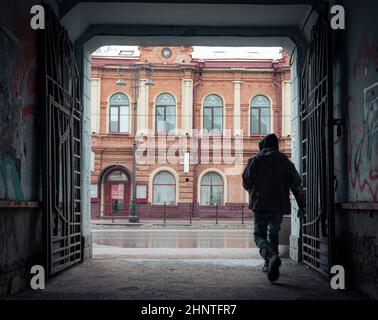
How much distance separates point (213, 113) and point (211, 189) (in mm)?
4587

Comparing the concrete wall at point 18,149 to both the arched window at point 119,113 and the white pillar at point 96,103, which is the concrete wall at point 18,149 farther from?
the arched window at point 119,113

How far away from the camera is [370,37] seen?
19.6 ft

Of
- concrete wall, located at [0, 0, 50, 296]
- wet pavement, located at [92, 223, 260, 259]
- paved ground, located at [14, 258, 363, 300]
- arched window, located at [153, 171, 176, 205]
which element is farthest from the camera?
arched window, located at [153, 171, 176, 205]

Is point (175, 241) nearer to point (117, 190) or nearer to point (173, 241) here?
point (173, 241)

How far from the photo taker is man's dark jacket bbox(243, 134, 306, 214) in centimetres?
731

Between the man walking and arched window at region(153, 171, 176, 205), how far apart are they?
23.5 meters

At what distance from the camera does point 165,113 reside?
31438 mm

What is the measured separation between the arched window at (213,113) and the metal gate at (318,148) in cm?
2213

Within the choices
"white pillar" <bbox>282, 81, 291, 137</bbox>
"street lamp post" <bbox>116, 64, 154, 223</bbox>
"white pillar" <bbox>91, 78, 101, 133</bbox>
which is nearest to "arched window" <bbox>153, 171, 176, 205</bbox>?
"street lamp post" <bbox>116, 64, 154, 223</bbox>

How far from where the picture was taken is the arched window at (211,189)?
102 feet

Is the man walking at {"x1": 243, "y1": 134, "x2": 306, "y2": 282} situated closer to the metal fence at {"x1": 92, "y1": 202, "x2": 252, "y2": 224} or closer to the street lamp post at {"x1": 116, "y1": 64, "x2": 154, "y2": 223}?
the street lamp post at {"x1": 116, "y1": 64, "x2": 154, "y2": 223}

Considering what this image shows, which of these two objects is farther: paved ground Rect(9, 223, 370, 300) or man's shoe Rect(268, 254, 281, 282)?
man's shoe Rect(268, 254, 281, 282)
